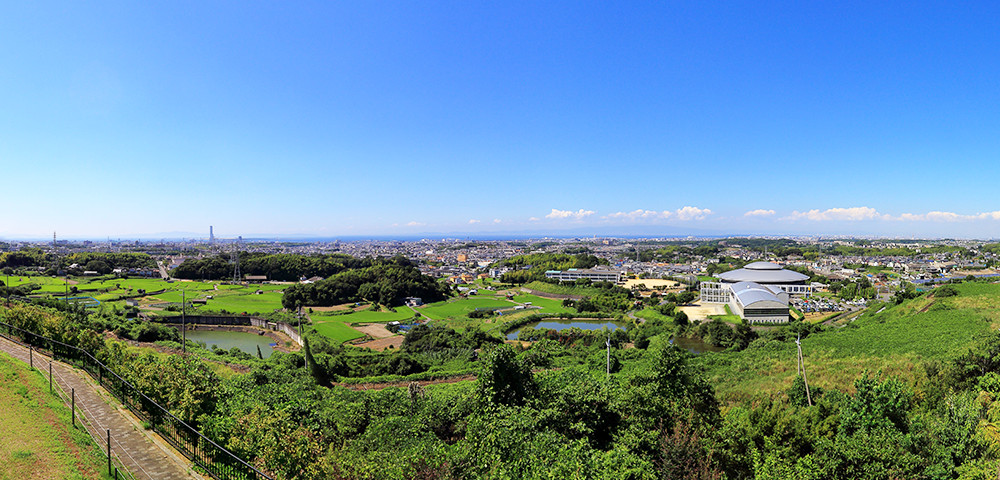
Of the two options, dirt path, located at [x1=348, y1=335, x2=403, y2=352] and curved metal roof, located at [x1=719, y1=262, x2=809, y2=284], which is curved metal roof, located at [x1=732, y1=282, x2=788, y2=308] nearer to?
curved metal roof, located at [x1=719, y1=262, x2=809, y2=284]

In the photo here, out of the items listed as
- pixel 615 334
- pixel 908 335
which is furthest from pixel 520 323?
pixel 908 335

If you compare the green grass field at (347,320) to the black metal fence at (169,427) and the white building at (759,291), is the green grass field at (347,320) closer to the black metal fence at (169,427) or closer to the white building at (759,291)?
the black metal fence at (169,427)

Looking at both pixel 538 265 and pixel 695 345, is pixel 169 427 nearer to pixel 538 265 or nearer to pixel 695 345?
pixel 695 345

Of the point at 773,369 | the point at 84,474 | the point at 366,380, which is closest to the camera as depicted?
the point at 84,474

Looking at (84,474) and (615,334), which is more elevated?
(84,474)

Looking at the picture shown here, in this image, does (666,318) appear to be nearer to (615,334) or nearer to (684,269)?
(615,334)
